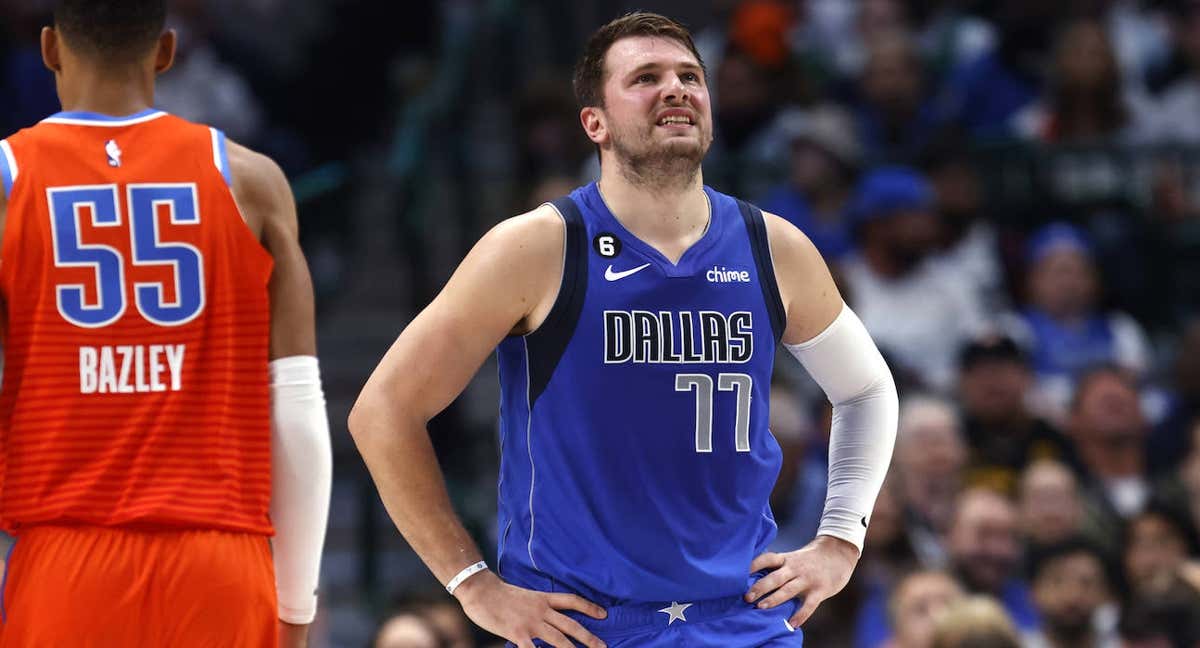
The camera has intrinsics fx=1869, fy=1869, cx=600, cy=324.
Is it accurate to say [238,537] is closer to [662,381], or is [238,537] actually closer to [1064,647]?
[662,381]

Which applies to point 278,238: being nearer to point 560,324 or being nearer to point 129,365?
point 129,365

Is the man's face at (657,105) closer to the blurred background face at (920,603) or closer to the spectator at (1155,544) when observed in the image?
the blurred background face at (920,603)

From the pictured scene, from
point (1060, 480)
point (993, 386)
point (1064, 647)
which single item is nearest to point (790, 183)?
point (993, 386)

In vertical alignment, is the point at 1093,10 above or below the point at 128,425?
above

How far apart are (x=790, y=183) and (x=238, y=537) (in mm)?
6116

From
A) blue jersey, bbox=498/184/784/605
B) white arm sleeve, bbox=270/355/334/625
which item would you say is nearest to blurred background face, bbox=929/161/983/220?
blue jersey, bbox=498/184/784/605

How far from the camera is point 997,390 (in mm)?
8898

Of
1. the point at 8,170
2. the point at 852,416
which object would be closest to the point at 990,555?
the point at 852,416

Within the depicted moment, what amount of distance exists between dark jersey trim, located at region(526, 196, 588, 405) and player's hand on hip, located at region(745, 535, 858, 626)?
2.27ft

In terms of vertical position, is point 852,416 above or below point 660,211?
below

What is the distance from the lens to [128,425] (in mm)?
4254

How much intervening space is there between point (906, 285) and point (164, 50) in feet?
19.0

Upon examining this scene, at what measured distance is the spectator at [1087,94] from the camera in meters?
10.9

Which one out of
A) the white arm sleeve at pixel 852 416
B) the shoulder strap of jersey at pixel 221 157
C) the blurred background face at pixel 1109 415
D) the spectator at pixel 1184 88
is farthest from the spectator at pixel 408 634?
the spectator at pixel 1184 88
